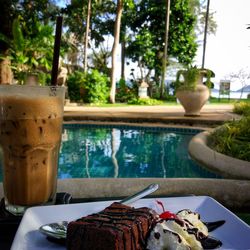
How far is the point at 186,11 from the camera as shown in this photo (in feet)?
85.1

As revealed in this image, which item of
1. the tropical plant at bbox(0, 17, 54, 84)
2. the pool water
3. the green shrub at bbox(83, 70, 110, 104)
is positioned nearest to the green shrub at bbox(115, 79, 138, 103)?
the green shrub at bbox(83, 70, 110, 104)

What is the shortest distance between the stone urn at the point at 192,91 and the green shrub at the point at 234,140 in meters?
5.60

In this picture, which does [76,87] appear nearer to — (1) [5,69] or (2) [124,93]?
(1) [5,69]

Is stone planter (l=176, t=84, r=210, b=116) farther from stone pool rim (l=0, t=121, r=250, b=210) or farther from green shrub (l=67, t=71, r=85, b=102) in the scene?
stone pool rim (l=0, t=121, r=250, b=210)

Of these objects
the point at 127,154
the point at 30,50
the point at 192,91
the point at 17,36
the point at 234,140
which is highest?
the point at 17,36

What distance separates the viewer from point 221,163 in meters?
3.62

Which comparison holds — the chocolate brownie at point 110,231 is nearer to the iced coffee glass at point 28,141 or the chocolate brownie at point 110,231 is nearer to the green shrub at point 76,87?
the iced coffee glass at point 28,141

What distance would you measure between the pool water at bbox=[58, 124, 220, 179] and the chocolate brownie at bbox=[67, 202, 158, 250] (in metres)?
3.14

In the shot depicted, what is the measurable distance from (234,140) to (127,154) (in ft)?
6.93

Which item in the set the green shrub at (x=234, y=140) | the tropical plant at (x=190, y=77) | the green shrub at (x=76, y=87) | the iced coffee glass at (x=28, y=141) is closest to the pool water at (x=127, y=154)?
the green shrub at (x=234, y=140)

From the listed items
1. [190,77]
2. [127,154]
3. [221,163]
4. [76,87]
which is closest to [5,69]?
[76,87]

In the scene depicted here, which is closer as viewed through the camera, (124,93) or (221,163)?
(221,163)

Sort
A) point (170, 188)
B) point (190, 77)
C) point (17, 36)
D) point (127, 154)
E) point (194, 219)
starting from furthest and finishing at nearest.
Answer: point (17, 36) → point (190, 77) → point (127, 154) → point (170, 188) → point (194, 219)

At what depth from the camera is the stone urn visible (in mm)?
11023
